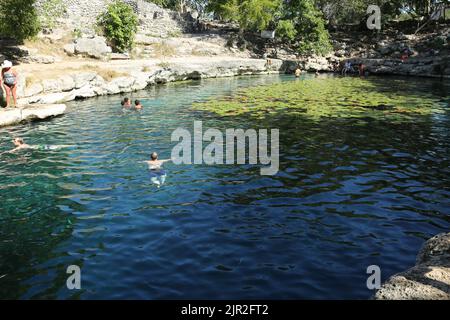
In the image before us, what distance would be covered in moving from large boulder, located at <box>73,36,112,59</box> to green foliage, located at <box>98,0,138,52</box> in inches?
125

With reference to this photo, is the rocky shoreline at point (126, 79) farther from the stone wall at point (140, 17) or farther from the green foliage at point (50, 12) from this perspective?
the green foliage at point (50, 12)

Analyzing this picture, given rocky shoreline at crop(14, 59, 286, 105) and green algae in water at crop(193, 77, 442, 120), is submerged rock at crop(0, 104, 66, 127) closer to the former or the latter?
rocky shoreline at crop(14, 59, 286, 105)

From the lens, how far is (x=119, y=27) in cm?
4494

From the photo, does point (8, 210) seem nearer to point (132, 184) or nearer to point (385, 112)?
point (132, 184)

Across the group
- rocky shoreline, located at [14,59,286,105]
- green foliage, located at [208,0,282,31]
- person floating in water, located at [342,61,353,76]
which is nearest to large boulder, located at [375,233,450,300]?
rocky shoreline, located at [14,59,286,105]

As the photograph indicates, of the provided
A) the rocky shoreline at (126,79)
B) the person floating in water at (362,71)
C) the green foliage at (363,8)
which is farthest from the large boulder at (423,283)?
the green foliage at (363,8)

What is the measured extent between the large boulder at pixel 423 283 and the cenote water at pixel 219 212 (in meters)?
1.21

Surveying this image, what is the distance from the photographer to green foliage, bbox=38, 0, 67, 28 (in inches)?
1663

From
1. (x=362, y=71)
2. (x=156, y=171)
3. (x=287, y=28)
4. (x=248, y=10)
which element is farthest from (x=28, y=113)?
(x=248, y=10)

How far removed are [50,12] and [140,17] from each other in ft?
47.6

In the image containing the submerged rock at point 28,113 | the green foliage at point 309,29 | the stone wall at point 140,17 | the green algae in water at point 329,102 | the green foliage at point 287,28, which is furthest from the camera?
the green foliage at point 287,28

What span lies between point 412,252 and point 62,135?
16.9 m

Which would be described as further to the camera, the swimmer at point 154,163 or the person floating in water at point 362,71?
the person floating in water at point 362,71

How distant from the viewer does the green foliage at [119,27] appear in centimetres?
4500
